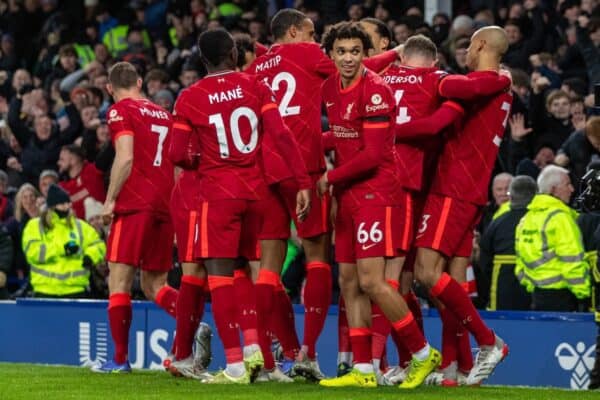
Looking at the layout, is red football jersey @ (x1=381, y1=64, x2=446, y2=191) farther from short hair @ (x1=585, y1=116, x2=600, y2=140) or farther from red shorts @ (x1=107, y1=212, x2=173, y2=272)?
red shorts @ (x1=107, y1=212, x2=173, y2=272)

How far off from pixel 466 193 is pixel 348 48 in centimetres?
126

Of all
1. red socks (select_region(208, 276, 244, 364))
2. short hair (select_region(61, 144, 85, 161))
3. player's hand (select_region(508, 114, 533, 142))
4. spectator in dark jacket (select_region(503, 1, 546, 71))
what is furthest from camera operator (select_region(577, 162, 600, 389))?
short hair (select_region(61, 144, 85, 161))

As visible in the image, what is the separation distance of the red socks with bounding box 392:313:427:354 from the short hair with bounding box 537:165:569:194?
399cm

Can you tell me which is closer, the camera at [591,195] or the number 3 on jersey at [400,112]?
the camera at [591,195]

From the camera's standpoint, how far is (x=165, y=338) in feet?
47.3

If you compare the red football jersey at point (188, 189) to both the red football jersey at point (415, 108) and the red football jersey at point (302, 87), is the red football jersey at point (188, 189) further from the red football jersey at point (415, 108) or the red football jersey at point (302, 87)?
the red football jersey at point (415, 108)

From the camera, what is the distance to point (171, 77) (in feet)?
68.8

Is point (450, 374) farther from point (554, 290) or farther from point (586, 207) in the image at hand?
point (554, 290)

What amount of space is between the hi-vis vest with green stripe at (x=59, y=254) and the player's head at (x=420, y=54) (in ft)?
20.6

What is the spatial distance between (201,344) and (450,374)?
1.80m

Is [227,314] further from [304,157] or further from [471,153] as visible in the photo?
[471,153]

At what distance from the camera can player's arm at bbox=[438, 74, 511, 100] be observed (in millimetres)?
10156

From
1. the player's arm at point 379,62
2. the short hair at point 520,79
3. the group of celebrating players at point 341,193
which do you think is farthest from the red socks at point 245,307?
the short hair at point 520,79

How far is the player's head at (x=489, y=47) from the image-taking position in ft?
34.0
